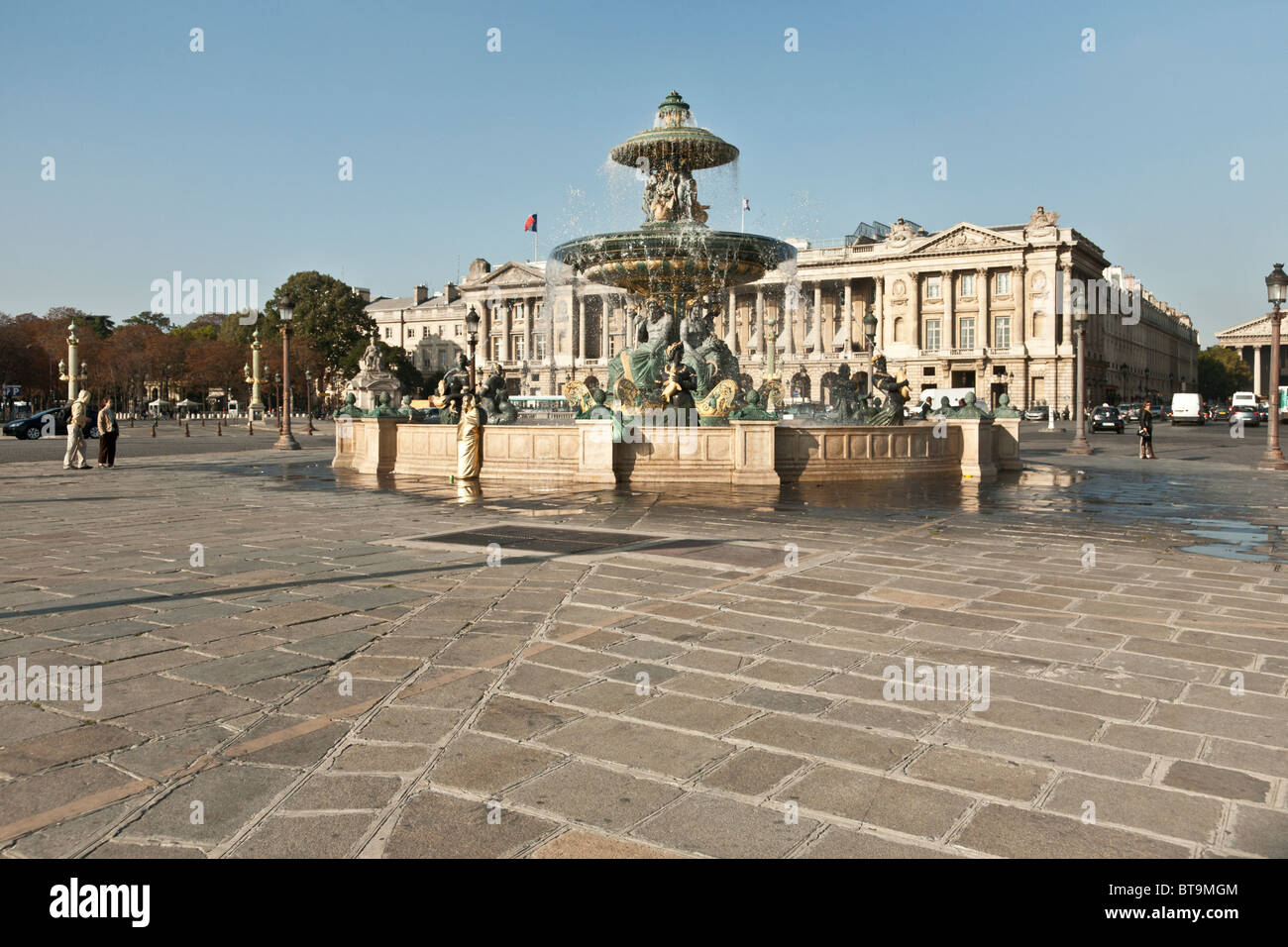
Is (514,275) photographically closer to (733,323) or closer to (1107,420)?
(733,323)

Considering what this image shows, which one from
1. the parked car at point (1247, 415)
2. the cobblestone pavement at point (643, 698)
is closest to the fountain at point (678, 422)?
the cobblestone pavement at point (643, 698)

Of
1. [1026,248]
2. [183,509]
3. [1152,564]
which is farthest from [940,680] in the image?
[1026,248]

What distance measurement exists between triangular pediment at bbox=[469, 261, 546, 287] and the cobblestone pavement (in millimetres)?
102953

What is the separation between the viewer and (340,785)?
3557 mm

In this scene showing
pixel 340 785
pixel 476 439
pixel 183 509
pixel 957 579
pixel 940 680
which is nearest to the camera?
pixel 340 785

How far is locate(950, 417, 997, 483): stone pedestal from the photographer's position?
19.0 meters

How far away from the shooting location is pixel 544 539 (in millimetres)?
→ 9906

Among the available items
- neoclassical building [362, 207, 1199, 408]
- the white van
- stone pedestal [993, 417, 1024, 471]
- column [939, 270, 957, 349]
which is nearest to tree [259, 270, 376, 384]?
neoclassical building [362, 207, 1199, 408]

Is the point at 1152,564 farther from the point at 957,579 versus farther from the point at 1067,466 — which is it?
the point at 1067,466

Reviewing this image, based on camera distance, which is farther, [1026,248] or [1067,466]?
[1026,248]

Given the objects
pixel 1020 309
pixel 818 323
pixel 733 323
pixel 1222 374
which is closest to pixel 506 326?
pixel 733 323

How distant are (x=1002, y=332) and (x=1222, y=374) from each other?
89.2m
